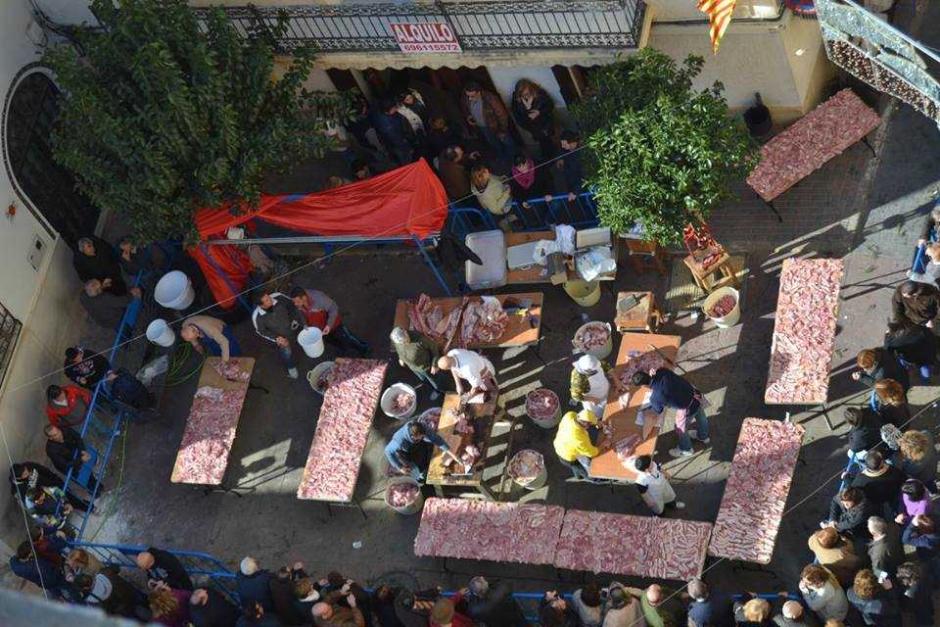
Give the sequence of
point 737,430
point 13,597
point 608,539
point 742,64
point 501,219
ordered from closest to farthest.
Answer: point 13,597, point 608,539, point 737,430, point 742,64, point 501,219

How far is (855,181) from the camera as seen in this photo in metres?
21.3

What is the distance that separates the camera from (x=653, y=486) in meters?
18.1

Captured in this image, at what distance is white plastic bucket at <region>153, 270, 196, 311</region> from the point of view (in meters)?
22.4

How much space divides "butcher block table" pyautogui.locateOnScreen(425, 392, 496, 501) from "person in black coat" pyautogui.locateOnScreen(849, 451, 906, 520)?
546cm

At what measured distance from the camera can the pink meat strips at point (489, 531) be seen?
59.8ft

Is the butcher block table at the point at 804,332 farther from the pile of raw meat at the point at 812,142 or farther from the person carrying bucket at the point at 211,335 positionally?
the person carrying bucket at the point at 211,335

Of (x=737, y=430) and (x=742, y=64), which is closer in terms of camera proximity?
(x=737, y=430)

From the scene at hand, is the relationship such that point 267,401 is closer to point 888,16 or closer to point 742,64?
point 742,64

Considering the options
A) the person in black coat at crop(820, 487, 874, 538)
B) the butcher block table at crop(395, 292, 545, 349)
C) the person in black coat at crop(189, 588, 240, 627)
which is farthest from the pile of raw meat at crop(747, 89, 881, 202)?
the person in black coat at crop(189, 588, 240, 627)

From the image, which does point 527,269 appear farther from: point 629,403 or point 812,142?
point 812,142

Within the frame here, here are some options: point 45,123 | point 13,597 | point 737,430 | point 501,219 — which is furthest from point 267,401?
point 13,597

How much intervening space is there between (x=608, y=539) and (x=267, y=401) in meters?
7.00

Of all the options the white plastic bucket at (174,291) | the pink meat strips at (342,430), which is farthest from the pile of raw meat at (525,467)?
the white plastic bucket at (174,291)

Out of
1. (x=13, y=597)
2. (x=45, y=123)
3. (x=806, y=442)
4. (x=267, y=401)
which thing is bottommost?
(x=806, y=442)
